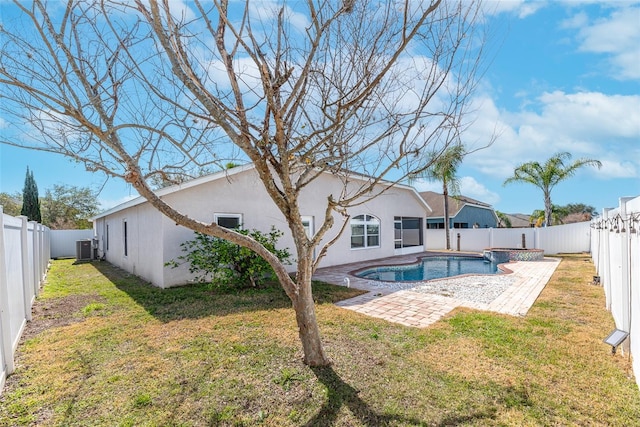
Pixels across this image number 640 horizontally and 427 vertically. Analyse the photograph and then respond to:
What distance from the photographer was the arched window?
16531 millimetres

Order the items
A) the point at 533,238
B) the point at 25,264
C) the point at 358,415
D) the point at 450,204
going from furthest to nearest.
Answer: the point at 450,204 < the point at 533,238 < the point at 25,264 < the point at 358,415

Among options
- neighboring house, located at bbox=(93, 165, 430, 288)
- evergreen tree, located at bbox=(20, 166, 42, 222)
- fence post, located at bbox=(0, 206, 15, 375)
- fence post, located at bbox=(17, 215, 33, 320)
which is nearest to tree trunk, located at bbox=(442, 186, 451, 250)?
neighboring house, located at bbox=(93, 165, 430, 288)

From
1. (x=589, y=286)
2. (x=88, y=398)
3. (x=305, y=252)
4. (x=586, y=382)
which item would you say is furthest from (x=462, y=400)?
(x=589, y=286)

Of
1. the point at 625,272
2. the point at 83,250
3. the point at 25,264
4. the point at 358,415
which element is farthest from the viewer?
the point at 83,250

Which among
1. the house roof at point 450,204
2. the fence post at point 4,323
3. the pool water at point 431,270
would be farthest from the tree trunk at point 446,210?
the fence post at point 4,323

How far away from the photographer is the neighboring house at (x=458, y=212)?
31578 mm

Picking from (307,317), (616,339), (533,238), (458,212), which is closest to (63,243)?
(307,317)

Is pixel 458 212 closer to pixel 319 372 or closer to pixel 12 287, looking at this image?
pixel 319 372

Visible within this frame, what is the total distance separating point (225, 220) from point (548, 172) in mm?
22564

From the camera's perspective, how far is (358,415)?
3.28 m

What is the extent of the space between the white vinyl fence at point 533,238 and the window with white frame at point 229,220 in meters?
18.5

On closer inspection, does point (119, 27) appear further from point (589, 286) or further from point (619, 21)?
point (589, 286)

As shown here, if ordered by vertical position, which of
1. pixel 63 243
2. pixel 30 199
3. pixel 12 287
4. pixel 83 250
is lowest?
pixel 83 250

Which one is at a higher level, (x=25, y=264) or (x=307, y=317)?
(x=25, y=264)
